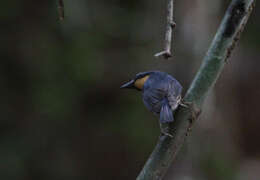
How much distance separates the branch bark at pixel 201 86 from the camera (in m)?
1.75

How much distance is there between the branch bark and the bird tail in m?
0.16

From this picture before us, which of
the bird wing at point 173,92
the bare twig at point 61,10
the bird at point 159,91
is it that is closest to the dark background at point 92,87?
the bird at point 159,91

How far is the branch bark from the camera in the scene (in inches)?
68.7

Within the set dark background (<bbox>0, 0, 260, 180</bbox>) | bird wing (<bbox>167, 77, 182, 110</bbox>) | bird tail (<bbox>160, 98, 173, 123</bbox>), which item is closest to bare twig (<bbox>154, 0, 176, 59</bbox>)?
bird tail (<bbox>160, 98, 173, 123</bbox>)

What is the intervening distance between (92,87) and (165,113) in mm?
5129

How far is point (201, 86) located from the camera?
181cm

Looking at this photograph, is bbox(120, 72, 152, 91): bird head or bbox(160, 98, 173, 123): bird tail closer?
bbox(160, 98, 173, 123): bird tail

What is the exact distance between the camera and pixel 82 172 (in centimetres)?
781

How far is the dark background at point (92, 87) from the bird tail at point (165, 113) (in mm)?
3380

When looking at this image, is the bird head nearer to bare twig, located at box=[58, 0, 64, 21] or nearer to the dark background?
bare twig, located at box=[58, 0, 64, 21]

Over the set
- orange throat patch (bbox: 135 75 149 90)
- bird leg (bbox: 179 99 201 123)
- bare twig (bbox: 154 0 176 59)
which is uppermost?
bare twig (bbox: 154 0 176 59)

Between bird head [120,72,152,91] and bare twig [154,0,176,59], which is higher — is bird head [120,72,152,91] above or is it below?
below

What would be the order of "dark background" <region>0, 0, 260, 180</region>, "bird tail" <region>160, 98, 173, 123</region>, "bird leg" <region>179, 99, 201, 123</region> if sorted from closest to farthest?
"bird leg" <region>179, 99, 201, 123</region>, "bird tail" <region>160, 98, 173, 123</region>, "dark background" <region>0, 0, 260, 180</region>

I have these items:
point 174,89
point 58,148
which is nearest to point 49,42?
point 58,148
